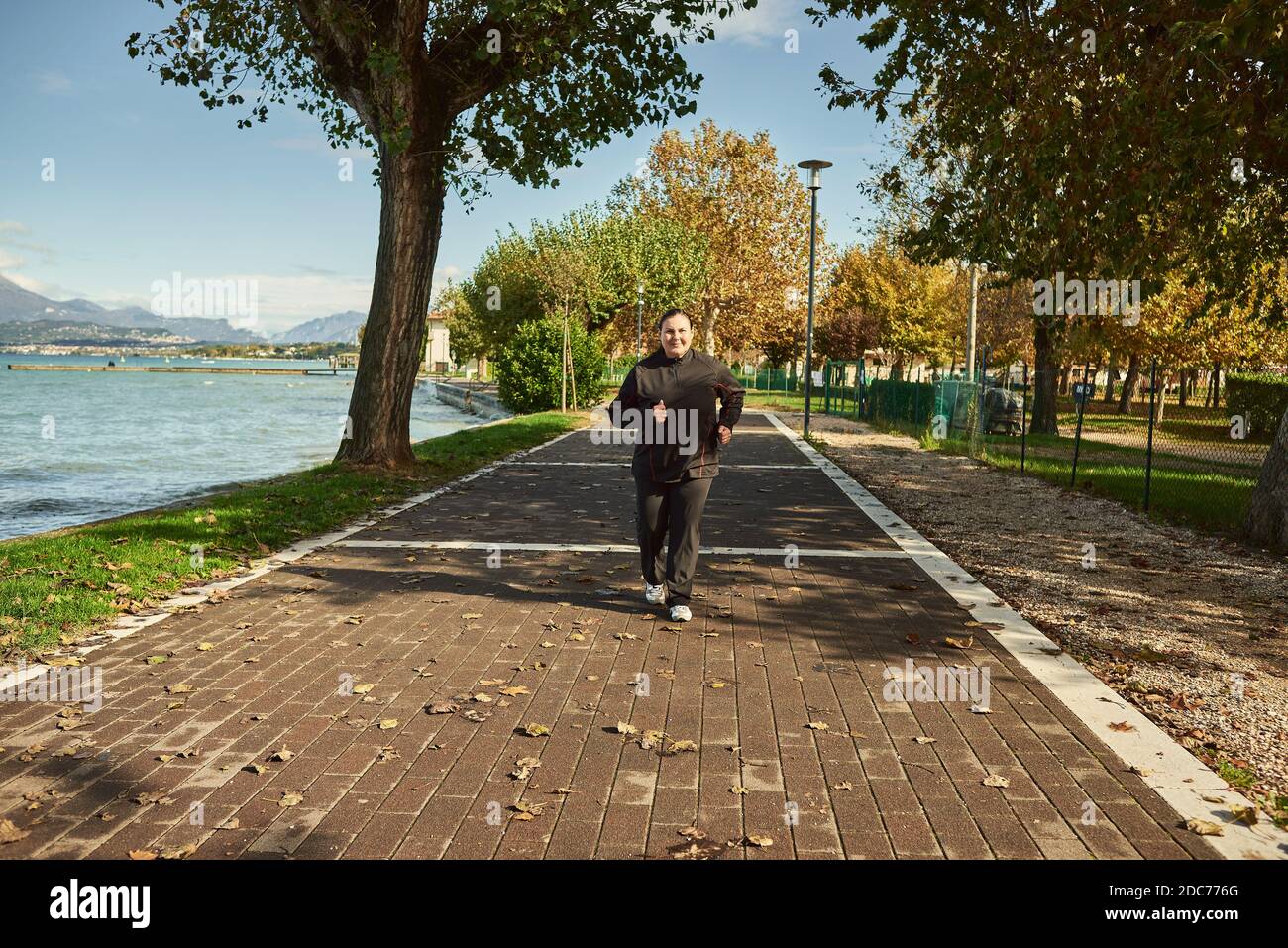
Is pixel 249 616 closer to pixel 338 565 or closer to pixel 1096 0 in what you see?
pixel 338 565

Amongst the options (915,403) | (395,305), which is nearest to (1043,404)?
(915,403)

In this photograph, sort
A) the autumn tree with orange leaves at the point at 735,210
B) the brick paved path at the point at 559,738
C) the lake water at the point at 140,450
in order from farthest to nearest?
the autumn tree with orange leaves at the point at 735,210
the lake water at the point at 140,450
the brick paved path at the point at 559,738

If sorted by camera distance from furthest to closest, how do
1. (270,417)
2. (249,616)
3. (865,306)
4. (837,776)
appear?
(865,306) → (270,417) → (249,616) → (837,776)

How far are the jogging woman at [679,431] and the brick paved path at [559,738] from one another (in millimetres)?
581

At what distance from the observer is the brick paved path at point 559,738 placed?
3.55 m

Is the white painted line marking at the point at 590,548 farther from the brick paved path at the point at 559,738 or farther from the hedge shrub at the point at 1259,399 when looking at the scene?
the hedge shrub at the point at 1259,399

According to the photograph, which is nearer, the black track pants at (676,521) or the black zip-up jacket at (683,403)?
the black zip-up jacket at (683,403)

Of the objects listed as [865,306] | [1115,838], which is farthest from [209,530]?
[865,306]

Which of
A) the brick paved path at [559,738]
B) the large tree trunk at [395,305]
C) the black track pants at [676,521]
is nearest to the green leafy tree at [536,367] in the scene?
the large tree trunk at [395,305]

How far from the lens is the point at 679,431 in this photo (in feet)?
21.4

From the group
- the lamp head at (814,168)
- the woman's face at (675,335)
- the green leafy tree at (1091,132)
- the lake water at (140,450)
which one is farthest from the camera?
the lamp head at (814,168)

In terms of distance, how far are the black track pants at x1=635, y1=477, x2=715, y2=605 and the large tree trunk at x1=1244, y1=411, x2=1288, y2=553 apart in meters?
6.40

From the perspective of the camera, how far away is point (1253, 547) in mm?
9766
